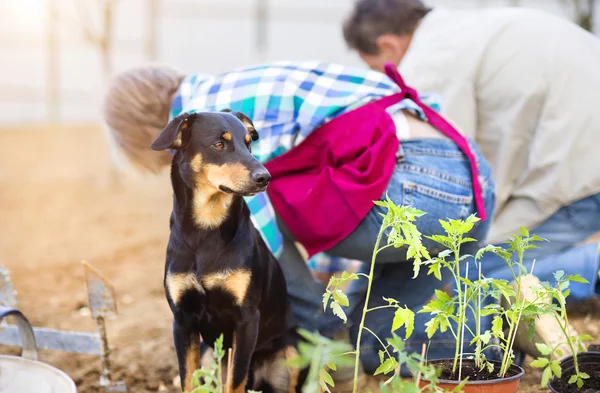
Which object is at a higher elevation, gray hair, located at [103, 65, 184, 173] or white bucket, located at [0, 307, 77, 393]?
gray hair, located at [103, 65, 184, 173]

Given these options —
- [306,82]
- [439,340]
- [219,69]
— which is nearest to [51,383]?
[306,82]

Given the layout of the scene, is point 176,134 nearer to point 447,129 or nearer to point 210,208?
point 210,208

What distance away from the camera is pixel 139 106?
3.21 m

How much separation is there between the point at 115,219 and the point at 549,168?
17.5 ft

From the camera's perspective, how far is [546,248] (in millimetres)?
4234

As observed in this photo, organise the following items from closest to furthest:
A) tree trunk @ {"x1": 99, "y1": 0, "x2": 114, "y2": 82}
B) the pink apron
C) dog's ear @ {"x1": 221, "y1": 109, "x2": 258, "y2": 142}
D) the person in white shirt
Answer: dog's ear @ {"x1": 221, "y1": 109, "x2": 258, "y2": 142}
the pink apron
the person in white shirt
tree trunk @ {"x1": 99, "y1": 0, "x2": 114, "y2": 82}

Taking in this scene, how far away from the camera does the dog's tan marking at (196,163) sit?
229cm

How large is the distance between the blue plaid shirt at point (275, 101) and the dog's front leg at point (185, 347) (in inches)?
22.9

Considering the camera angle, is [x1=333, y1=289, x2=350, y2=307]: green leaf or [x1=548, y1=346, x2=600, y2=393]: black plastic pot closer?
[x1=333, y1=289, x2=350, y2=307]: green leaf

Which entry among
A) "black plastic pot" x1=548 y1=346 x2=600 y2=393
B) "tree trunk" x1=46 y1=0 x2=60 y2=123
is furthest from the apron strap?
"tree trunk" x1=46 y1=0 x2=60 y2=123

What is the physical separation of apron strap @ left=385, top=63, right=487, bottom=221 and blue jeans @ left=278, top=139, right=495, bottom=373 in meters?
0.03

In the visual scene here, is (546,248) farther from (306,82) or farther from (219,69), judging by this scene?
(219,69)

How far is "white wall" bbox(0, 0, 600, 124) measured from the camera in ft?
45.7

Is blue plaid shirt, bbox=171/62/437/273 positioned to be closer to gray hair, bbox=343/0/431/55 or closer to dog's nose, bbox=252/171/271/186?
dog's nose, bbox=252/171/271/186
